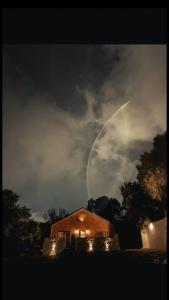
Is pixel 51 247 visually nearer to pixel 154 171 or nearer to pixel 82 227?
pixel 154 171

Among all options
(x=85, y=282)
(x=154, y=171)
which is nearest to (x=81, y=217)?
(x=154, y=171)

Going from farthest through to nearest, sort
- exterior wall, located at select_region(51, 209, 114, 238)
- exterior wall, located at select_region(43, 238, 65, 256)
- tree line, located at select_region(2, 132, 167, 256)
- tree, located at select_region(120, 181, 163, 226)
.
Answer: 1. exterior wall, located at select_region(51, 209, 114, 238)
2. tree, located at select_region(120, 181, 163, 226)
3. exterior wall, located at select_region(43, 238, 65, 256)
4. tree line, located at select_region(2, 132, 167, 256)

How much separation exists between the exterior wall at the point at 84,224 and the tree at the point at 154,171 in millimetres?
4119

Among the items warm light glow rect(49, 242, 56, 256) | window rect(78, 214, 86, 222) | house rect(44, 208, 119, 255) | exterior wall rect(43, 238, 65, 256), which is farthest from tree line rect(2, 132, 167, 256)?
window rect(78, 214, 86, 222)

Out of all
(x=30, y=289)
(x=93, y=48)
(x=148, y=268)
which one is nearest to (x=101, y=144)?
(x=93, y=48)

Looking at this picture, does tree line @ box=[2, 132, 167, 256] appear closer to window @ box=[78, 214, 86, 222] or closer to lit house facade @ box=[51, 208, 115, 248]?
lit house facade @ box=[51, 208, 115, 248]

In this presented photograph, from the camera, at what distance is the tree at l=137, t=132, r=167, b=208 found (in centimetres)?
1354

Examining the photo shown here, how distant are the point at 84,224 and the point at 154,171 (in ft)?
17.3

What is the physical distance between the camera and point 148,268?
7184 millimetres

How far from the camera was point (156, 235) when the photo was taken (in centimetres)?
1432

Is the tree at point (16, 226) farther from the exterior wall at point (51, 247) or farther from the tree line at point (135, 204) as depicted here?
the exterior wall at point (51, 247)

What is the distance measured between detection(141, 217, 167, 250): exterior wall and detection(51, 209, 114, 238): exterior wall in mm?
2599

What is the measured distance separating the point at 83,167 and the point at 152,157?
33.9 feet

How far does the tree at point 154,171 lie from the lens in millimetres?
13539
